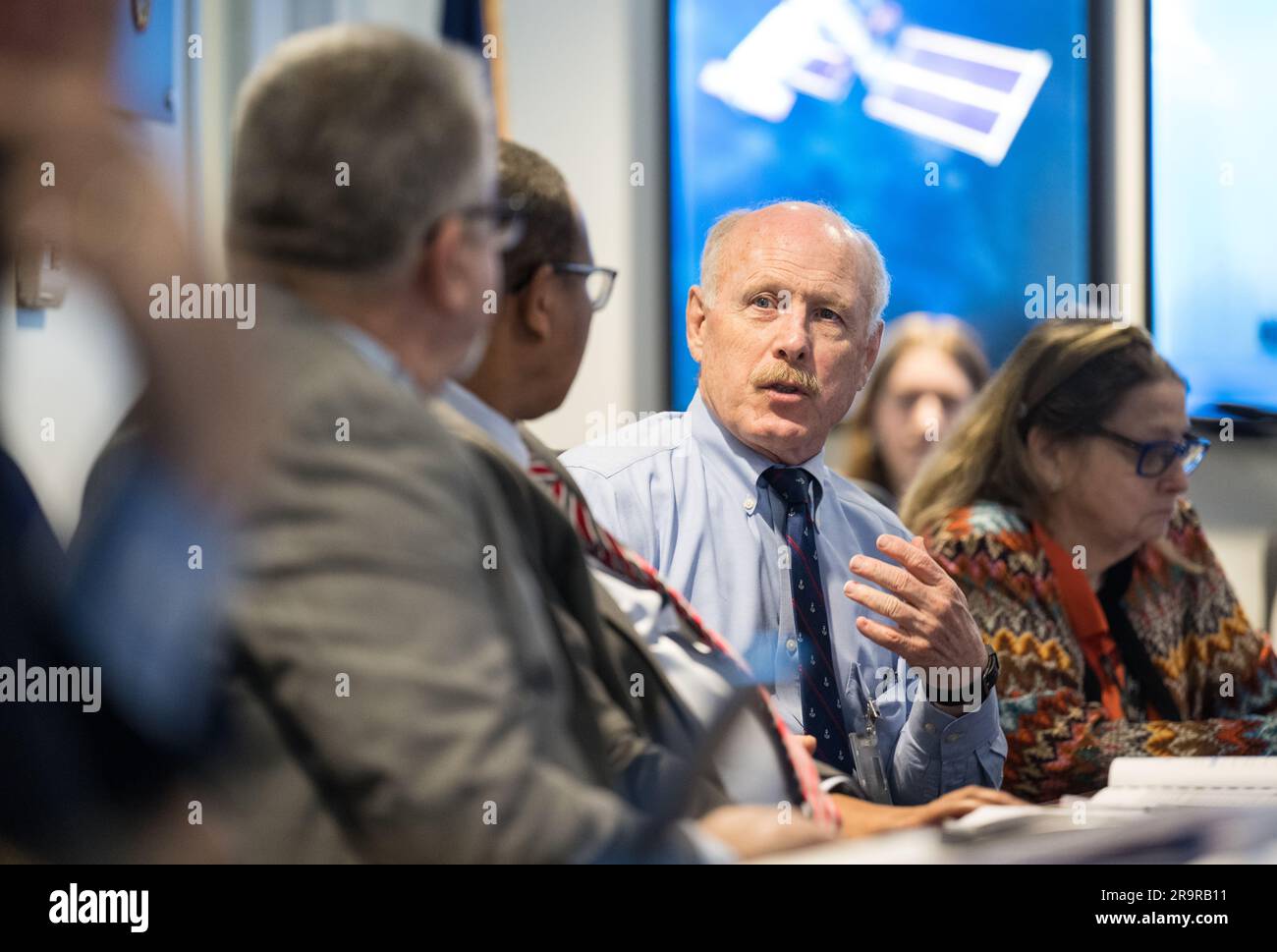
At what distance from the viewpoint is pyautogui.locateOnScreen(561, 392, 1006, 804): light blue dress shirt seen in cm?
160

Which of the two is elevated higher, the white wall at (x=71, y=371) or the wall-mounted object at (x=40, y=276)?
the wall-mounted object at (x=40, y=276)

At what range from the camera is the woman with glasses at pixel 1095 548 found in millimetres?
1874

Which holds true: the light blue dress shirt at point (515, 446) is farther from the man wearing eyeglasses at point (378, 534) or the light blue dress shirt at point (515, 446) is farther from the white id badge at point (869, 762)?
the white id badge at point (869, 762)

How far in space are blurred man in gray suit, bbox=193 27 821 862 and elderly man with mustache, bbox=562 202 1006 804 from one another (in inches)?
22.6

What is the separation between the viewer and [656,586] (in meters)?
1.36

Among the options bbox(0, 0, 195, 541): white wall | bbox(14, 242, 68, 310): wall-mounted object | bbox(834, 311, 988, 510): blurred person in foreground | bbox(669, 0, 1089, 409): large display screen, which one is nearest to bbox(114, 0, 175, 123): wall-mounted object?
bbox(0, 0, 195, 541): white wall

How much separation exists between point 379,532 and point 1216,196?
242cm

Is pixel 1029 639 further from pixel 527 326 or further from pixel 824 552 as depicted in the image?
pixel 527 326

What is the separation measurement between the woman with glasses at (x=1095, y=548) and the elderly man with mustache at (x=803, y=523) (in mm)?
215

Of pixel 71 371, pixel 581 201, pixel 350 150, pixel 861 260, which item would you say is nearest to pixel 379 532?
pixel 350 150

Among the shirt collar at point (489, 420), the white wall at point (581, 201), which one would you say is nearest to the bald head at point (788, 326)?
the white wall at point (581, 201)

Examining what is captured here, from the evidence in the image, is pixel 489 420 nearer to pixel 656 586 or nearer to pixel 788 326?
pixel 656 586

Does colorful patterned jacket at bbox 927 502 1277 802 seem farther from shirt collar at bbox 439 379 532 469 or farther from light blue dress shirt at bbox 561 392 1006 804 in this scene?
shirt collar at bbox 439 379 532 469
